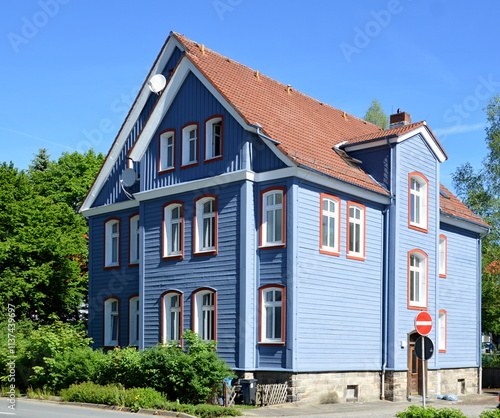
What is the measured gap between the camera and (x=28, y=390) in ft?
85.8

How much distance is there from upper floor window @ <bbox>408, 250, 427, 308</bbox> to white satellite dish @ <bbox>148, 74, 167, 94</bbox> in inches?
463

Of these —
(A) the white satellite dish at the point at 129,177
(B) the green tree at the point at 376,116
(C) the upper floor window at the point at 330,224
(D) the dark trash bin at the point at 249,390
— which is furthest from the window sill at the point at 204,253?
(B) the green tree at the point at 376,116

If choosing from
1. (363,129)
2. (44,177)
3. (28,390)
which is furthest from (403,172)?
(44,177)

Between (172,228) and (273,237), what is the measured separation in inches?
193

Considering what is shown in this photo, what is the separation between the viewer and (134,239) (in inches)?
1240

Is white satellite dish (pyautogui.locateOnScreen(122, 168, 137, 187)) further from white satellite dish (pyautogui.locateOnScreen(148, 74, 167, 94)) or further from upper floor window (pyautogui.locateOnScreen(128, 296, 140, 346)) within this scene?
upper floor window (pyautogui.locateOnScreen(128, 296, 140, 346))

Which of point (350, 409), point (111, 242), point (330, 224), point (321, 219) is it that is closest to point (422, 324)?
point (350, 409)

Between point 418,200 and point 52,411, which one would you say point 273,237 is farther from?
point 52,411

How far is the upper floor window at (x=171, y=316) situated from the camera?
89.7ft

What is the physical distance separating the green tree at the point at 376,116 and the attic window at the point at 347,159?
25.9 meters

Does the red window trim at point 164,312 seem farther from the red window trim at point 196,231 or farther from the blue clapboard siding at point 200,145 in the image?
the blue clapboard siding at point 200,145

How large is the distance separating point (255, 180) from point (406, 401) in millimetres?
9934

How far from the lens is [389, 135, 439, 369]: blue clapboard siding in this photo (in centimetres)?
2764

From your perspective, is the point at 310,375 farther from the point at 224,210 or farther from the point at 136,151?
the point at 136,151
